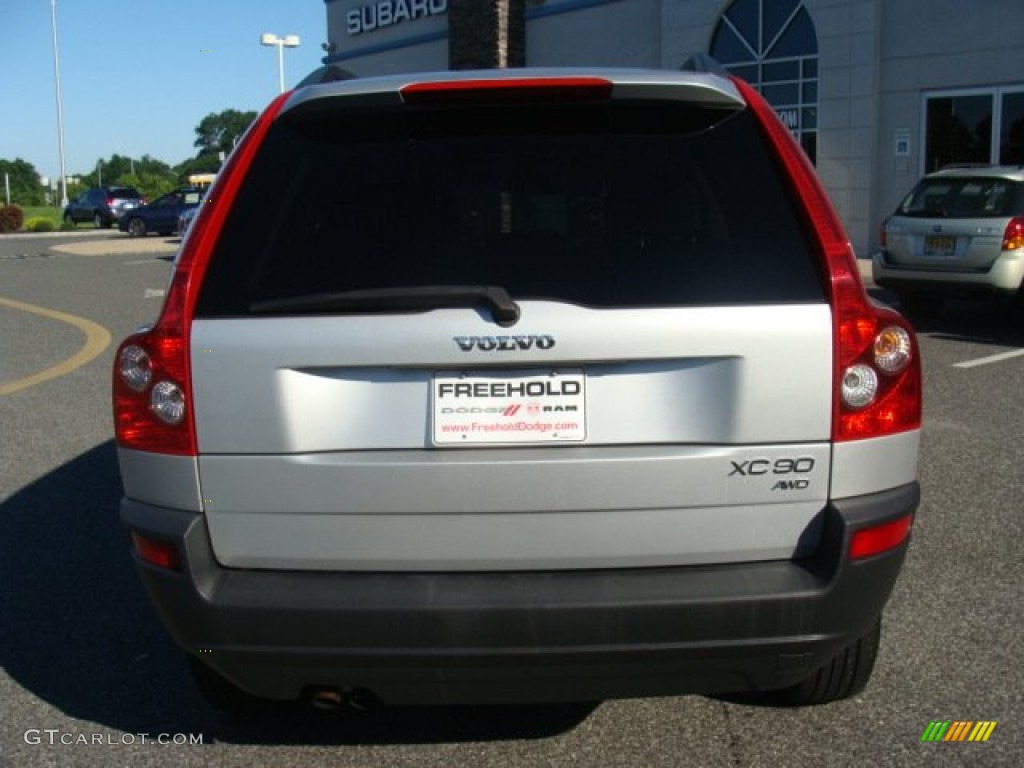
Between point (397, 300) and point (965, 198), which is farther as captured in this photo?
point (965, 198)

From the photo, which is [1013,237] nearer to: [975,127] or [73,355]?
[975,127]

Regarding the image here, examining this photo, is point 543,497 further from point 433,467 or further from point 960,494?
point 960,494

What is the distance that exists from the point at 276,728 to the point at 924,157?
18.0 m

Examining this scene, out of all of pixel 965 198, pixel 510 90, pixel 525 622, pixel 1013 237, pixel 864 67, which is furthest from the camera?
pixel 864 67

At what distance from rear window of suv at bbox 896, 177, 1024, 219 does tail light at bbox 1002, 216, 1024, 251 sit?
16 cm

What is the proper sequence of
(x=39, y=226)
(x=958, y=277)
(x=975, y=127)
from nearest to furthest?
(x=958, y=277) → (x=975, y=127) → (x=39, y=226)

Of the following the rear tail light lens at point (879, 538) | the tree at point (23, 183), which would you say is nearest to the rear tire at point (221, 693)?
the rear tail light lens at point (879, 538)

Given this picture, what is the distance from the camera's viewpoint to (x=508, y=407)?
8.54 feet

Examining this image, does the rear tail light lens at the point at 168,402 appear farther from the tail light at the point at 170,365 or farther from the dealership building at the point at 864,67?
the dealership building at the point at 864,67

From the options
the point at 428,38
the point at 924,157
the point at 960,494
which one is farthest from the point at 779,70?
the point at 960,494

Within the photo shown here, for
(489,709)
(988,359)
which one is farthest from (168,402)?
(988,359)

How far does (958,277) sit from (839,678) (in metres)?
8.74

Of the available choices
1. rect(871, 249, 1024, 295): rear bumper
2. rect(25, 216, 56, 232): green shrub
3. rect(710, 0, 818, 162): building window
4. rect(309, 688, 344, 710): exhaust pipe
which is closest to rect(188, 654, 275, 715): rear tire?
rect(309, 688, 344, 710): exhaust pipe

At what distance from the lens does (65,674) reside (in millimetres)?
3689
